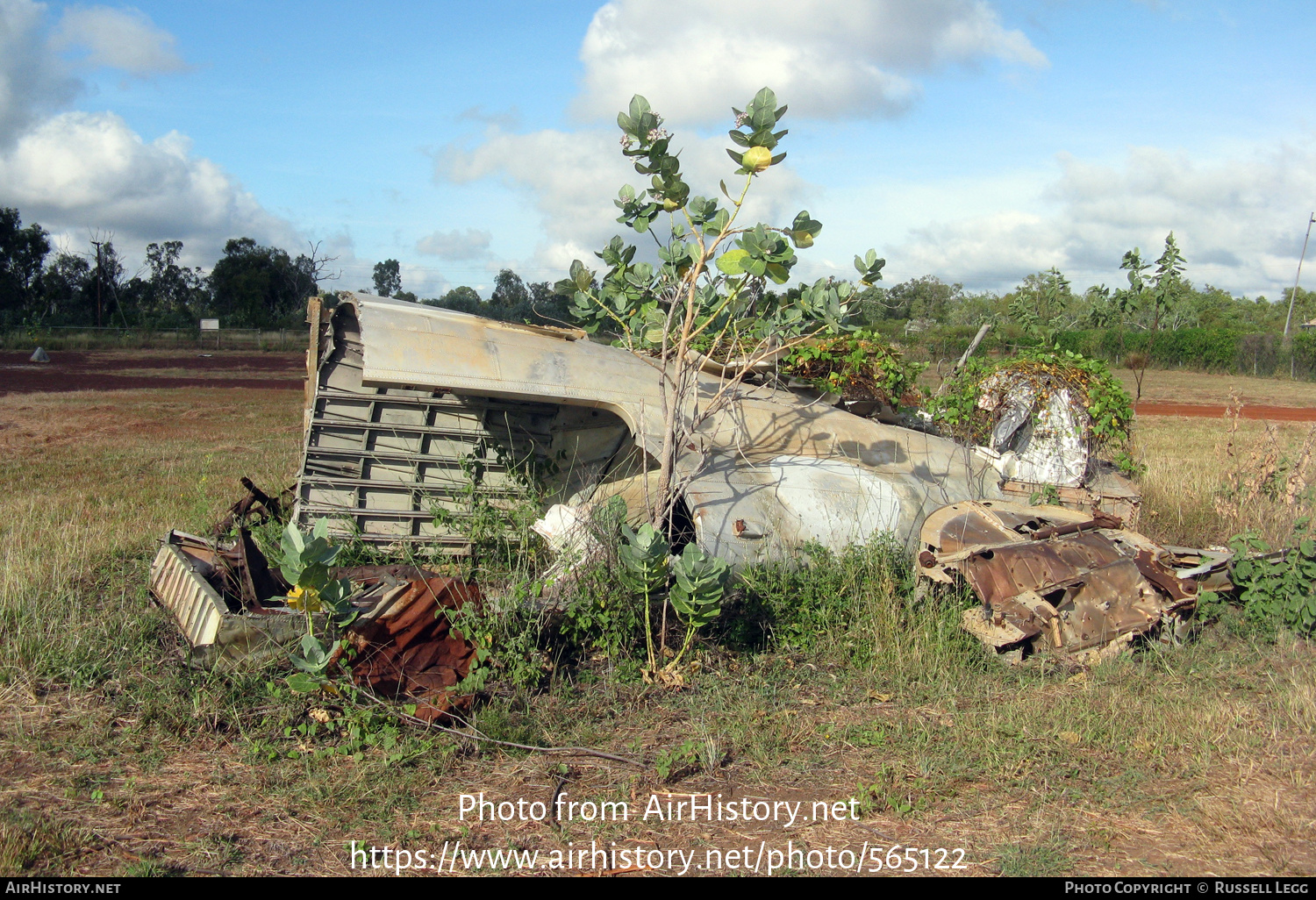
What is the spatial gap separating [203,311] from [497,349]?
209 feet

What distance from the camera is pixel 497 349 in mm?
7246

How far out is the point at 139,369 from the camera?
34469 millimetres

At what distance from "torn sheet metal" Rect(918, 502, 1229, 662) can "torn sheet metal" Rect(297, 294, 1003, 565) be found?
0.80 m

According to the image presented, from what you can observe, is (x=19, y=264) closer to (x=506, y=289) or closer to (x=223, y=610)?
(x=506, y=289)

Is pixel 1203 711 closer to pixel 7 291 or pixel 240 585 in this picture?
pixel 240 585

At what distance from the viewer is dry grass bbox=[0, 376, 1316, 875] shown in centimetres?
376

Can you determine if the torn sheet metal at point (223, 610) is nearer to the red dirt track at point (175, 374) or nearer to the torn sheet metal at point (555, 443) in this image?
the torn sheet metal at point (555, 443)

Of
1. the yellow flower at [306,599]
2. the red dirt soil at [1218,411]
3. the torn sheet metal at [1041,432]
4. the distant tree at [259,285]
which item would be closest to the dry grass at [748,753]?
the yellow flower at [306,599]

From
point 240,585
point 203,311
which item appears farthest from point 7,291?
point 240,585

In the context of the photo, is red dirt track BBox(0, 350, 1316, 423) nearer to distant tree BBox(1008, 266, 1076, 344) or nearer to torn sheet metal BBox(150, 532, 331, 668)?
distant tree BBox(1008, 266, 1076, 344)

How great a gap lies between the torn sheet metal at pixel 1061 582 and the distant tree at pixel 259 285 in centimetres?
5986

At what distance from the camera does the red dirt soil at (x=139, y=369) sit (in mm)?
26980

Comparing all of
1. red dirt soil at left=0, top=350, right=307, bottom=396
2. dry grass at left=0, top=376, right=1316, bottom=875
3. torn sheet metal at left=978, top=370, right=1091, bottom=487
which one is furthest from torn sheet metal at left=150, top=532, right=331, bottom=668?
red dirt soil at left=0, top=350, right=307, bottom=396

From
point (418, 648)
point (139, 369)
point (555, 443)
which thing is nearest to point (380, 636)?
point (418, 648)
